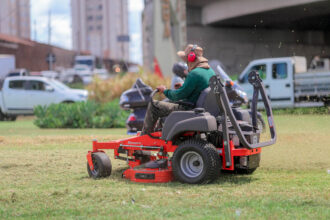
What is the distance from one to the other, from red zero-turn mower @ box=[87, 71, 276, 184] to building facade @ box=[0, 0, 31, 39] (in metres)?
98.8

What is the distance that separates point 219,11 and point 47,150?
23870mm

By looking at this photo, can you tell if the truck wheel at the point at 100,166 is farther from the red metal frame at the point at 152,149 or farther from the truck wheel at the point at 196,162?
the truck wheel at the point at 196,162

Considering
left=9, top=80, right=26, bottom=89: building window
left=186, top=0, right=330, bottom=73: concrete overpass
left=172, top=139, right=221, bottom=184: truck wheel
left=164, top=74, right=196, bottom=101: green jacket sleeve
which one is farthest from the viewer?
left=186, top=0, right=330, bottom=73: concrete overpass

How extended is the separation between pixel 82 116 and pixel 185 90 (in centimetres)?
1064

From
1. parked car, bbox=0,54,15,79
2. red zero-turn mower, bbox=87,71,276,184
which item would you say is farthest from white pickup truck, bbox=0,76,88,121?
parked car, bbox=0,54,15,79

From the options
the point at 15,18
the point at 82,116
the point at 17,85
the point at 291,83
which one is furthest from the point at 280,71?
the point at 15,18

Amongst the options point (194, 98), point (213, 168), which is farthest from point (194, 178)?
point (194, 98)

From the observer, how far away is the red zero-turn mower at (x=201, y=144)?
273 inches

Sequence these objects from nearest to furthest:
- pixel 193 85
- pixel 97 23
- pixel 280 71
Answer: pixel 193 85
pixel 280 71
pixel 97 23

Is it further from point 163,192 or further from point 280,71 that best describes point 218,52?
point 163,192

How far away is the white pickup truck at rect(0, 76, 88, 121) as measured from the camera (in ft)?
73.7

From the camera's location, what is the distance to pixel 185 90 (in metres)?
7.45

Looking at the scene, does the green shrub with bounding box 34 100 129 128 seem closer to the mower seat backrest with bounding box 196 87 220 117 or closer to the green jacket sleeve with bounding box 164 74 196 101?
the green jacket sleeve with bounding box 164 74 196 101

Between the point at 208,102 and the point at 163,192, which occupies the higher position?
the point at 208,102
